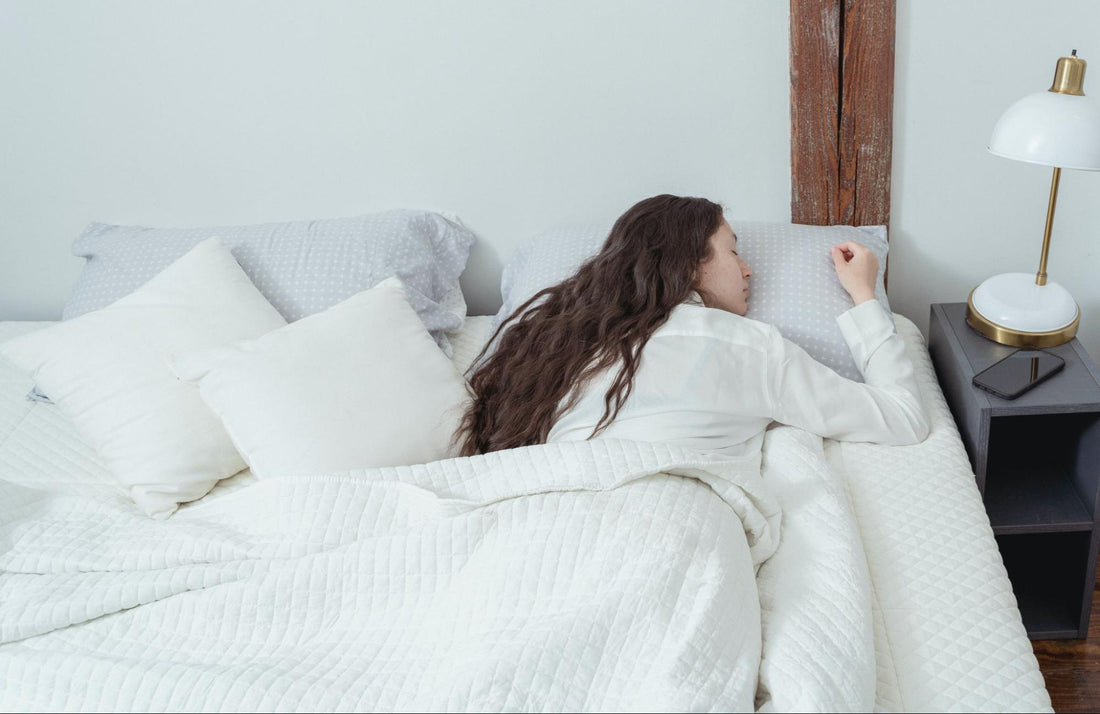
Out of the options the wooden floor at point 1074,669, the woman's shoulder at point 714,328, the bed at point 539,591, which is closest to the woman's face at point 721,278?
the woman's shoulder at point 714,328

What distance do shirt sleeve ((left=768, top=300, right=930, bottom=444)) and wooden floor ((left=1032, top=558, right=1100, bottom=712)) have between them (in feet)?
1.55

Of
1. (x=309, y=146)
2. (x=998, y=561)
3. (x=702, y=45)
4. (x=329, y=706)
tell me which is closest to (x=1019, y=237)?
(x=702, y=45)

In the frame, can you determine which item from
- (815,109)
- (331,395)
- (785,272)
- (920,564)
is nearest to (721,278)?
(785,272)

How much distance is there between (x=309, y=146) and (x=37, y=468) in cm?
81

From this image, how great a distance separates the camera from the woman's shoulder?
1.45 m

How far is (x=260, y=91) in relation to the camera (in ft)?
6.47

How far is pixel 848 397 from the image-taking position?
1485mm

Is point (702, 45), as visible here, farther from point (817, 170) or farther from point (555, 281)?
point (555, 281)

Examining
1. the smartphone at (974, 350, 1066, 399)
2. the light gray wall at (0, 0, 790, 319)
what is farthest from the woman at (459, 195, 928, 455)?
the light gray wall at (0, 0, 790, 319)

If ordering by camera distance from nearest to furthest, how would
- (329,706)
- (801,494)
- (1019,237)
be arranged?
1. (329,706)
2. (801,494)
3. (1019,237)

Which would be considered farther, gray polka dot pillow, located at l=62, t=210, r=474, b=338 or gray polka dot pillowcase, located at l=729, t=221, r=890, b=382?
gray polka dot pillow, located at l=62, t=210, r=474, b=338

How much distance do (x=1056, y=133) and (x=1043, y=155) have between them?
0.04 metres

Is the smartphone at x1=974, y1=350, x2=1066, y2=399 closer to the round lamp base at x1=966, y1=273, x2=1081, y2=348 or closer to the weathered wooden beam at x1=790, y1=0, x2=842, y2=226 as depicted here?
the round lamp base at x1=966, y1=273, x2=1081, y2=348

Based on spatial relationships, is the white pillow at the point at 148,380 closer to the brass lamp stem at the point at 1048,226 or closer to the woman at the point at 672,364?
the woman at the point at 672,364
